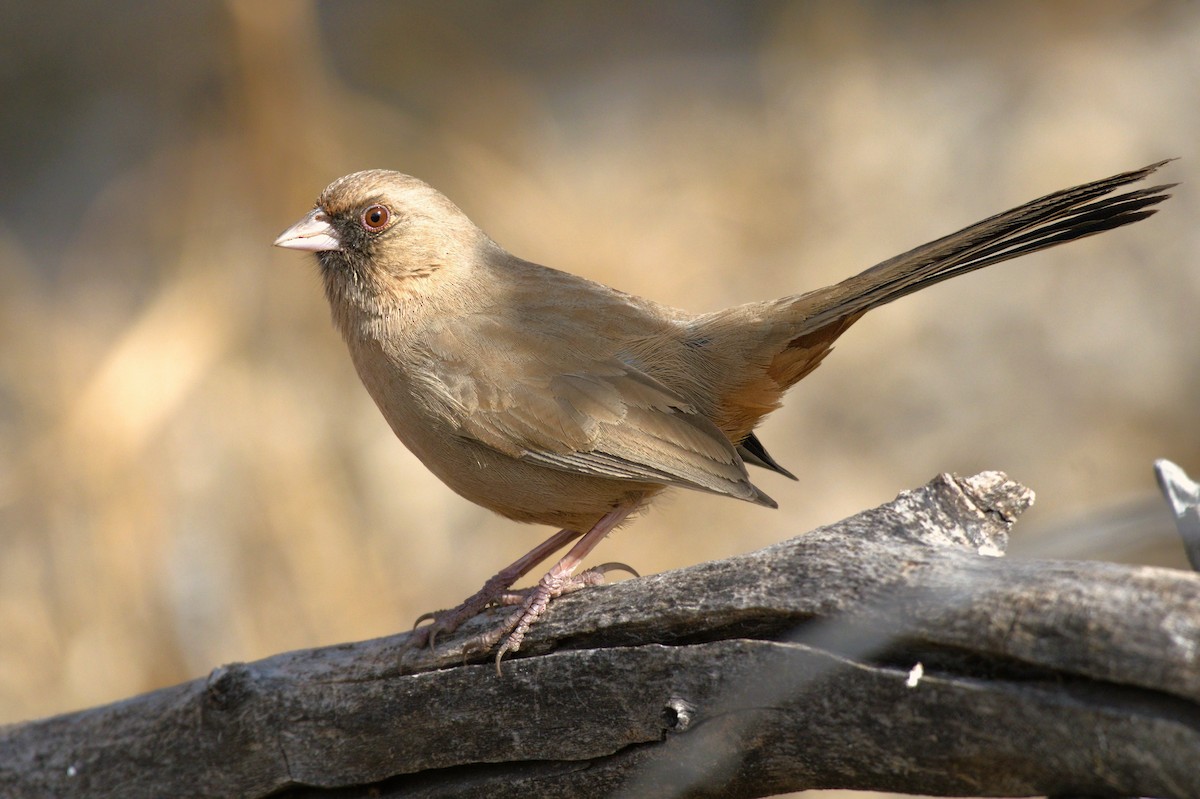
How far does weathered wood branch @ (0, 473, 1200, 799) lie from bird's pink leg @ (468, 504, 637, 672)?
65 millimetres

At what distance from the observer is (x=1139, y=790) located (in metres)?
2.34

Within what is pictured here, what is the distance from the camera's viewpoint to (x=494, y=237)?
8.04m

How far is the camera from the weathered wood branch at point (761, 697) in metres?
2.37

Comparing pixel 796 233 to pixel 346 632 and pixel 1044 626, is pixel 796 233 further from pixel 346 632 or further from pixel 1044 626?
pixel 1044 626

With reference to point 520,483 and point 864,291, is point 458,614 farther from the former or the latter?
point 864,291

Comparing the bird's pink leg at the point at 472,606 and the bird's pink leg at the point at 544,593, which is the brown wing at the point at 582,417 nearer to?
the bird's pink leg at the point at 544,593

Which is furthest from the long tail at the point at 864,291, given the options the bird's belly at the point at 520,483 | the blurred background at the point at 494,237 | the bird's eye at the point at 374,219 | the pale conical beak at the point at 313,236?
the blurred background at the point at 494,237

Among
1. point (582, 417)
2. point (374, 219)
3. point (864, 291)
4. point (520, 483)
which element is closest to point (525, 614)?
point (520, 483)

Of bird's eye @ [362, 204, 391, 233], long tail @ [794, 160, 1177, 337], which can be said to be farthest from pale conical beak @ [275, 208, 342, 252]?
long tail @ [794, 160, 1177, 337]

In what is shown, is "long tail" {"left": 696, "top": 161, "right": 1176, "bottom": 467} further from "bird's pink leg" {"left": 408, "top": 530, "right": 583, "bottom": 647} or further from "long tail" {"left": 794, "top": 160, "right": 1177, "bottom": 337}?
"bird's pink leg" {"left": 408, "top": 530, "right": 583, "bottom": 647}

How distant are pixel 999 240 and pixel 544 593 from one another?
A: 65.2 inches

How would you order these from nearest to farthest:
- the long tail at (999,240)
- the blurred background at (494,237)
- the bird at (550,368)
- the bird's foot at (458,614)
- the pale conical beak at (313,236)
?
1. the long tail at (999,240)
2. the bird's foot at (458,614)
3. the bird at (550,368)
4. the pale conical beak at (313,236)
5. the blurred background at (494,237)

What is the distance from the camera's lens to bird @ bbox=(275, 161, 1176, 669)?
3.79m

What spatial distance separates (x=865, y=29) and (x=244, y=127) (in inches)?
169
